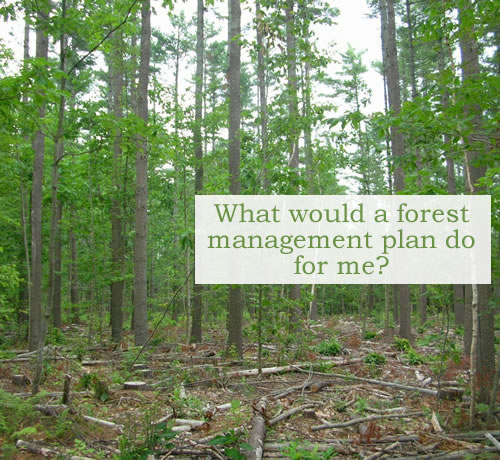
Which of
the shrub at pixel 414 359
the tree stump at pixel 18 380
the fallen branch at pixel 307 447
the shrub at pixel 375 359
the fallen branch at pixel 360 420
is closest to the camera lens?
the fallen branch at pixel 307 447

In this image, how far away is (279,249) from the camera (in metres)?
8.95

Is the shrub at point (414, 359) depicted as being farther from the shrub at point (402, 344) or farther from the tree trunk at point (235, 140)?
the tree trunk at point (235, 140)

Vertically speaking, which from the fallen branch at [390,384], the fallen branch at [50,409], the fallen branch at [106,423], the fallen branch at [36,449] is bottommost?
the fallen branch at [390,384]

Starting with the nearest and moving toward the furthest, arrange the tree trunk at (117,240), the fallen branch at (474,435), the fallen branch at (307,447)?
the fallen branch at (307,447) < the fallen branch at (474,435) < the tree trunk at (117,240)

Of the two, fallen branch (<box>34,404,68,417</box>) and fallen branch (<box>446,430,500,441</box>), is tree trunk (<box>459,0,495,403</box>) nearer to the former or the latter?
fallen branch (<box>446,430,500,441</box>)

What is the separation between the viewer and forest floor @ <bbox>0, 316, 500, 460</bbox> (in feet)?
15.2

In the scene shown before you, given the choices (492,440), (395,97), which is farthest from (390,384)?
(395,97)

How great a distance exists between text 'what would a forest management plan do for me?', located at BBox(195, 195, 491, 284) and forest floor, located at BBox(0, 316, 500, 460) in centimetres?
Result: 128

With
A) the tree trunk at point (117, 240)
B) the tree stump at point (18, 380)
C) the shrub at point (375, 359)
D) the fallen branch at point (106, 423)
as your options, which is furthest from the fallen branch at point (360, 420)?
the tree trunk at point (117, 240)

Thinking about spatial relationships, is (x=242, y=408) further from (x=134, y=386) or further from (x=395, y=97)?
(x=395, y=97)

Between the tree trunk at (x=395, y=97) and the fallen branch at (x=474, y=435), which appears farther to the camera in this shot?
the tree trunk at (x=395, y=97)

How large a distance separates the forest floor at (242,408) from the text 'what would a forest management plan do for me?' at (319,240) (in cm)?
128

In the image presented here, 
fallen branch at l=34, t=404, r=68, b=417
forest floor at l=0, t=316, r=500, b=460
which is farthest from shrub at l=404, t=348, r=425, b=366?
fallen branch at l=34, t=404, r=68, b=417

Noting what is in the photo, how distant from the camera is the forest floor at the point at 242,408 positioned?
4.63 m
